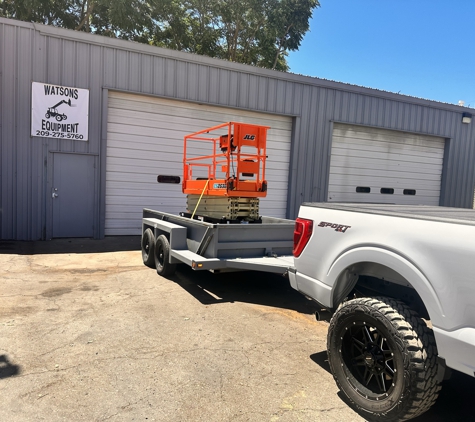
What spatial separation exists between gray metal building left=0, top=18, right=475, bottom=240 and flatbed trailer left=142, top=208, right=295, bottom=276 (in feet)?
15.1

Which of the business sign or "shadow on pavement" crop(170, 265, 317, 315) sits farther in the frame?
the business sign

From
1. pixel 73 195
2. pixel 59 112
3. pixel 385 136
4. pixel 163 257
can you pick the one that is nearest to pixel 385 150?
pixel 385 136

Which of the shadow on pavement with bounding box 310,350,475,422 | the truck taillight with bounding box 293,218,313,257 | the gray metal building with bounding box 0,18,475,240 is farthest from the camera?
the gray metal building with bounding box 0,18,475,240

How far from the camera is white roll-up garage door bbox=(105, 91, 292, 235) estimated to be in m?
10.6

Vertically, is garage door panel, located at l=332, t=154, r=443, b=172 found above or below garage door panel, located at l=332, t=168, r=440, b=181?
above

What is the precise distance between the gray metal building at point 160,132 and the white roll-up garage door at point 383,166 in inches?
1.7

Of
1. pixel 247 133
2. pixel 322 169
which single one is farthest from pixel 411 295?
pixel 322 169

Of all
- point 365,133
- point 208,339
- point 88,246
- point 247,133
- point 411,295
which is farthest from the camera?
point 365,133

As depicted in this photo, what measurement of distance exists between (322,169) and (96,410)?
11.3 m

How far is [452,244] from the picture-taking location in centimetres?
227

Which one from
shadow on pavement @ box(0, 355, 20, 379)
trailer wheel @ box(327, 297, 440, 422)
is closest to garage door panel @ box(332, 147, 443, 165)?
trailer wheel @ box(327, 297, 440, 422)

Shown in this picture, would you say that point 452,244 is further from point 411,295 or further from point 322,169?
point 322,169

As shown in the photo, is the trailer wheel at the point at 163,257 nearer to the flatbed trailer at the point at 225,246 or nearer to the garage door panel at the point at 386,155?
the flatbed trailer at the point at 225,246

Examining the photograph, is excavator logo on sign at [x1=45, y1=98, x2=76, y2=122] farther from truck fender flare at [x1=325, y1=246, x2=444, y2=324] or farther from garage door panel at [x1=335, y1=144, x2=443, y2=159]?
truck fender flare at [x1=325, y1=246, x2=444, y2=324]
